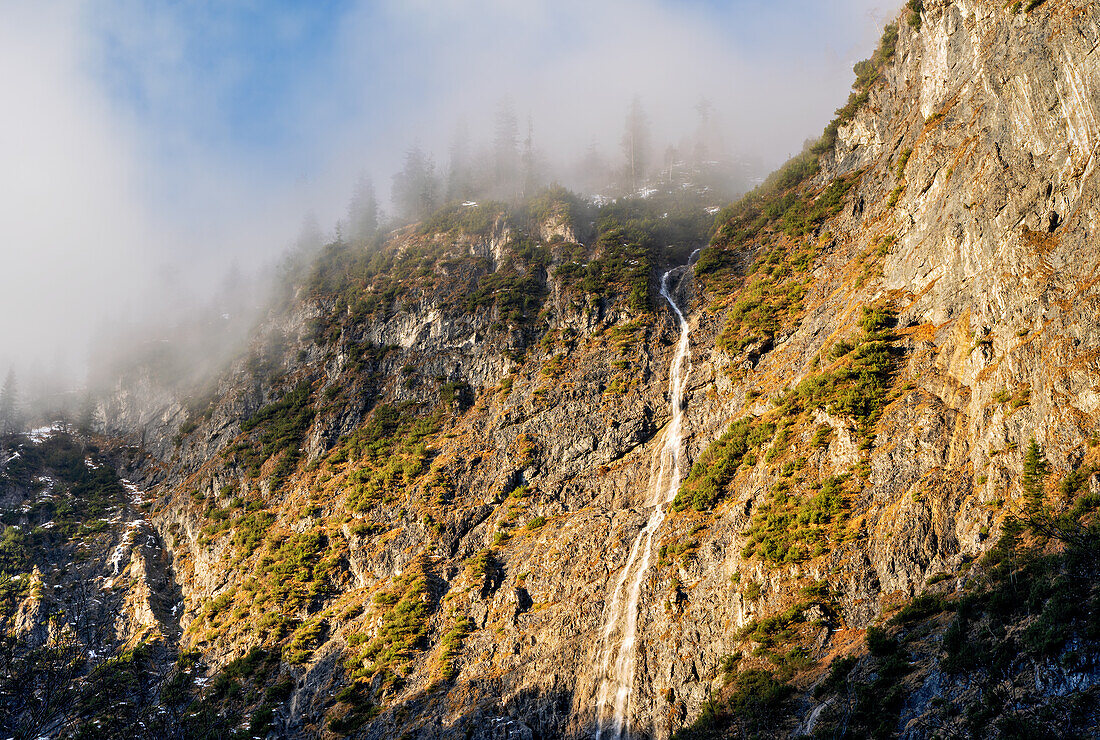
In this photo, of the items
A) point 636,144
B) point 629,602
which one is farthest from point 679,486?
point 636,144

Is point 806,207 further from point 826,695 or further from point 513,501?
point 826,695

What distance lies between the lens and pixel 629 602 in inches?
1943

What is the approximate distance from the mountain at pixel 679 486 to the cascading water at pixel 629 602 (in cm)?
23

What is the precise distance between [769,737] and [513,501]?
1323 inches

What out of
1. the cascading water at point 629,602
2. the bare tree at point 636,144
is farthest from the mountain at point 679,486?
the bare tree at point 636,144

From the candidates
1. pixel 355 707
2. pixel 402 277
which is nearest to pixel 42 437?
pixel 402 277

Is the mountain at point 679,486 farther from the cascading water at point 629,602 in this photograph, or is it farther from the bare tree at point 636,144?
the bare tree at point 636,144

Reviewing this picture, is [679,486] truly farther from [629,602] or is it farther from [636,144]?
[636,144]

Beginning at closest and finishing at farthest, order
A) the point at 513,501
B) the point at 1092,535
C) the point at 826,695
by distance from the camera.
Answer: the point at 1092,535 < the point at 826,695 < the point at 513,501

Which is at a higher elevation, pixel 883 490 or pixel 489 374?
pixel 489 374

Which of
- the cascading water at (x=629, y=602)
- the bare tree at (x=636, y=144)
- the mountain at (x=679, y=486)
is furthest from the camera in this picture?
the bare tree at (x=636, y=144)

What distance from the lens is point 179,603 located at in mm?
70062

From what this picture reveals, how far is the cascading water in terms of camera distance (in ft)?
143

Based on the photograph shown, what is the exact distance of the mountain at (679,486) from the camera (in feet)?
114
